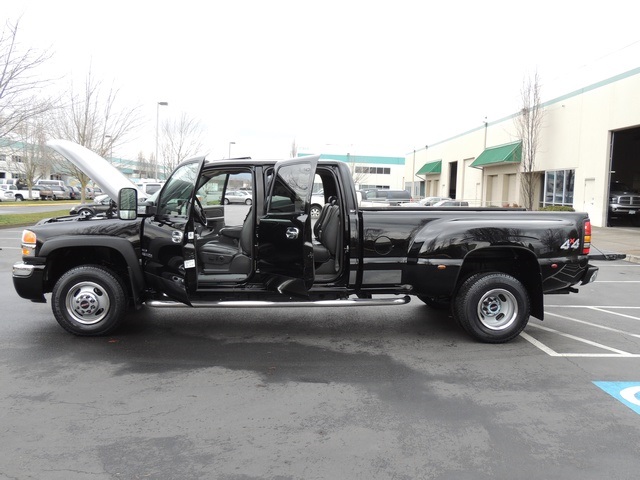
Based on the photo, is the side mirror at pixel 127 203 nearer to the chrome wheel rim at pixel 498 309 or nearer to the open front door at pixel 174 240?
the open front door at pixel 174 240

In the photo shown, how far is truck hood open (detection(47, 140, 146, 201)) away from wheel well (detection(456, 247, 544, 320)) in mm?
4300

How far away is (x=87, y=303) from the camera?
5840mm

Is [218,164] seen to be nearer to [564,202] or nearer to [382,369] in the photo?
[382,369]

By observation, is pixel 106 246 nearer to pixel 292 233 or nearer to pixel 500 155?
pixel 292 233

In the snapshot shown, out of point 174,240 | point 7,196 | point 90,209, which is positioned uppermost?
point 7,196

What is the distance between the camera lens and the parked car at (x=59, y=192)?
53.6 metres

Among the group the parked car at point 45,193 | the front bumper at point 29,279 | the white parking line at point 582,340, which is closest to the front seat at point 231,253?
the front bumper at point 29,279

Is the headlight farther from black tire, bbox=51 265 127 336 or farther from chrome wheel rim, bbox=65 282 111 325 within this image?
chrome wheel rim, bbox=65 282 111 325

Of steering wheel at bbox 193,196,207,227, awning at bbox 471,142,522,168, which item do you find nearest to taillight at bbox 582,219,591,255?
steering wheel at bbox 193,196,207,227

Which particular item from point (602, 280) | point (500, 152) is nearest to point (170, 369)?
point (602, 280)

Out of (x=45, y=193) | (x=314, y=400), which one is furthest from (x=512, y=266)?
(x=45, y=193)

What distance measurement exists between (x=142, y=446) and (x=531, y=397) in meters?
3.12

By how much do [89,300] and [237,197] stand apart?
2.20 meters

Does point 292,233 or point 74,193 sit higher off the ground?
point 74,193
